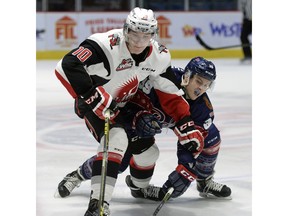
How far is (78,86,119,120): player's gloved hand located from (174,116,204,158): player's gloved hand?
1.21 feet

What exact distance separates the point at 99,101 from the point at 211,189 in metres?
0.81

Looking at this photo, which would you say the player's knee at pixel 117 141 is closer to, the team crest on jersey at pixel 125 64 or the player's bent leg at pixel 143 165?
the team crest on jersey at pixel 125 64

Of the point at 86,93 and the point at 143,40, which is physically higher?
the point at 143,40

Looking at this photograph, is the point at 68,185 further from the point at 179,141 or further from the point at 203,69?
the point at 203,69

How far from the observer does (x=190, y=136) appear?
7.70 feet

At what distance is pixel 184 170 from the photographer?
233 centimetres

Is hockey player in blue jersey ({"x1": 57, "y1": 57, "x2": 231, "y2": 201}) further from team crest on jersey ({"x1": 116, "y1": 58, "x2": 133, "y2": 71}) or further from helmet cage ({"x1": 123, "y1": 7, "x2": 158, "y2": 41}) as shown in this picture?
helmet cage ({"x1": 123, "y1": 7, "x2": 158, "y2": 41})

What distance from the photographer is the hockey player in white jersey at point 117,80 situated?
208 centimetres

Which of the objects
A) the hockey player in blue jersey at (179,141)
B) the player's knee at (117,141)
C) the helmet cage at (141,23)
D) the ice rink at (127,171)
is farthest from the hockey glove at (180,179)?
the helmet cage at (141,23)

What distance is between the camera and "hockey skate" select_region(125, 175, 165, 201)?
2.53m

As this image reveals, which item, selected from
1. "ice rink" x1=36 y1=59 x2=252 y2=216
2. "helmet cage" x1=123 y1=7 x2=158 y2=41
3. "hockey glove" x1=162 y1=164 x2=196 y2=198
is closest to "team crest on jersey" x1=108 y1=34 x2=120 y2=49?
"helmet cage" x1=123 y1=7 x2=158 y2=41
